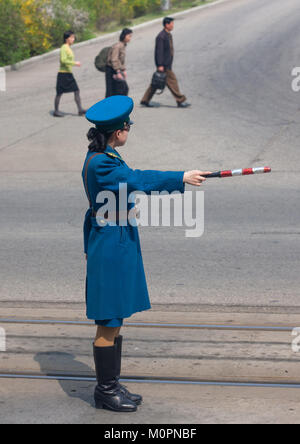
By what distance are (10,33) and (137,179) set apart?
18.7 m

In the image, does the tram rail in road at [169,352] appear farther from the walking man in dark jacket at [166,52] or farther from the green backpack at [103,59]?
the walking man in dark jacket at [166,52]

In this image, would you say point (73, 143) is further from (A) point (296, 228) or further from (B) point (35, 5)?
(B) point (35, 5)

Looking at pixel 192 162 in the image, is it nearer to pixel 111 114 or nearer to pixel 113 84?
pixel 113 84

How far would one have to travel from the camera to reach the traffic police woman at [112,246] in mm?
4254

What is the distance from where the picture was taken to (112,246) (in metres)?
4.38

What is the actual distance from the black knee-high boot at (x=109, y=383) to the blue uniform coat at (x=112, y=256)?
0.25 metres

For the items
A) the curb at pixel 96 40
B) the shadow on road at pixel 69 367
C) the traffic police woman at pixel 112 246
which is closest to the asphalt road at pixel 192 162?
the curb at pixel 96 40

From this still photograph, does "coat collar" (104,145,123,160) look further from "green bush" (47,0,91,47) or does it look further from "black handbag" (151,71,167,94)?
"green bush" (47,0,91,47)

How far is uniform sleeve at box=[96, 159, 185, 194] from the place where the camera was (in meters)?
4.21

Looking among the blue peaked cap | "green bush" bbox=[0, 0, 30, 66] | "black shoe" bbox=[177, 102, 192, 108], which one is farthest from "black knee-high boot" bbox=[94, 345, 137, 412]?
"green bush" bbox=[0, 0, 30, 66]

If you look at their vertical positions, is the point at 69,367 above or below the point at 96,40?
below

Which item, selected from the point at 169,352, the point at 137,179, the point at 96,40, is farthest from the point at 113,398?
the point at 96,40
